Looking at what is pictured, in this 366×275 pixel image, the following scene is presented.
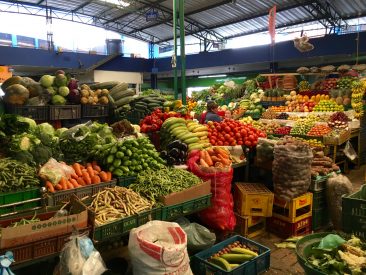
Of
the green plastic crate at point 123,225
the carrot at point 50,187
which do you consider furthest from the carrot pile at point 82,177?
the green plastic crate at point 123,225

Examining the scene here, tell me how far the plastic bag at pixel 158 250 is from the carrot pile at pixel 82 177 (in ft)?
2.99

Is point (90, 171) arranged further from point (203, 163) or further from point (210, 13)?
point (210, 13)

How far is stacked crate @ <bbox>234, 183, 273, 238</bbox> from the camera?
4.34m

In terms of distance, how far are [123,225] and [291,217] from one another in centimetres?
243

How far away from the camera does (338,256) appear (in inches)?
111

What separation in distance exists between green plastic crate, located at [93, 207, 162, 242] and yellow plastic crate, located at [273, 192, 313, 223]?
199cm

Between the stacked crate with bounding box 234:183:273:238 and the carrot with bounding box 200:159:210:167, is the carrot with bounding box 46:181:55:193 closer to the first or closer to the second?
the carrot with bounding box 200:159:210:167

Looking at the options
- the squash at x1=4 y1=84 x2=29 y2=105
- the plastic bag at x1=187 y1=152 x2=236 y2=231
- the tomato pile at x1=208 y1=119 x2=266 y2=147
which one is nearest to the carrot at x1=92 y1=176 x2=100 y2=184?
the plastic bag at x1=187 y1=152 x2=236 y2=231

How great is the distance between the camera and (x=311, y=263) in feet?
8.99

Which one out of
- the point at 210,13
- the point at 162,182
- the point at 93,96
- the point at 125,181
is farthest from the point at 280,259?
the point at 210,13

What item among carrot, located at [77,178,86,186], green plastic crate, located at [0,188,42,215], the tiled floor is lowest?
the tiled floor

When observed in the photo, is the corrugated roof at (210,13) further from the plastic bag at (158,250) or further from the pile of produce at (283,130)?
the plastic bag at (158,250)

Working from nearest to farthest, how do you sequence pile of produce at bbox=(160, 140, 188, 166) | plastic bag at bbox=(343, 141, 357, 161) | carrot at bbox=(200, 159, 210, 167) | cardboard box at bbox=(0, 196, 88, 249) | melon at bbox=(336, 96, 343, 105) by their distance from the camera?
cardboard box at bbox=(0, 196, 88, 249) → carrot at bbox=(200, 159, 210, 167) → pile of produce at bbox=(160, 140, 188, 166) → plastic bag at bbox=(343, 141, 357, 161) → melon at bbox=(336, 96, 343, 105)

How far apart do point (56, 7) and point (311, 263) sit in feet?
63.0
